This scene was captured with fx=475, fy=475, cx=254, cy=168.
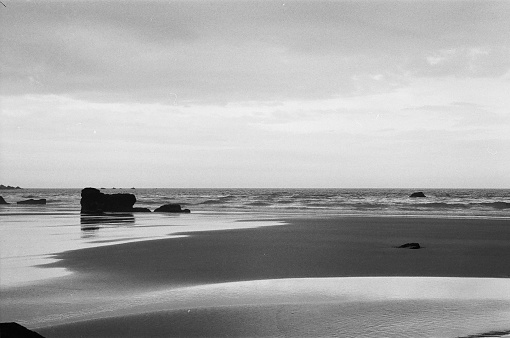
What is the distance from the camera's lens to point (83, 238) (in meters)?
18.5

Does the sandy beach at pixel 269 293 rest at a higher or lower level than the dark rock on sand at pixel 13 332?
lower

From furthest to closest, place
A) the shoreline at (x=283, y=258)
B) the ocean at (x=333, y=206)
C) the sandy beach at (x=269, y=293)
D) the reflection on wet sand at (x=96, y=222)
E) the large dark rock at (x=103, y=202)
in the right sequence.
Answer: the ocean at (x=333, y=206) → the large dark rock at (x=103, y=202) → the reflection on wet sand at (x=96, y=222) → the shoreline at (x=283, y=258) → the sandy beach at (x=269, y=293)

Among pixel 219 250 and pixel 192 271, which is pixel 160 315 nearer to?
pixel 192 271

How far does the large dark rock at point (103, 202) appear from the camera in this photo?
4212 cm

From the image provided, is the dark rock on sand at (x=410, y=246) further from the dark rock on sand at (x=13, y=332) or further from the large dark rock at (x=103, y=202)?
the large dark rock at (x=103, y=202)

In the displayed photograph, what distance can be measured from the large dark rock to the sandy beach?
28.0 m

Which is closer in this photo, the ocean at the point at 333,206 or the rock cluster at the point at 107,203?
the rock cluster at the point at 107,203

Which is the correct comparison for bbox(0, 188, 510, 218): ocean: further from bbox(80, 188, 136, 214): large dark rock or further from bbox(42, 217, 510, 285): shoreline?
bbox(42, 217, 510, 285): shoreline

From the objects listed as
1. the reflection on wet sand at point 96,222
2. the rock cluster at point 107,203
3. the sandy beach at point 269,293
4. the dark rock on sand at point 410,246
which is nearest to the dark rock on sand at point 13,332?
the sandy beach at point 269,293

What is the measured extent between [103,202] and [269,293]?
36.9 metres

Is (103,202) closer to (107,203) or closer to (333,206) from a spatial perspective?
→ (107,203)

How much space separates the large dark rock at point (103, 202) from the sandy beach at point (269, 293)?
27968 mm

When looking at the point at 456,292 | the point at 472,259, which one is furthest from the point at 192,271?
the point at 472,259

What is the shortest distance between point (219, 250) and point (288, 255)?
7.68ft
